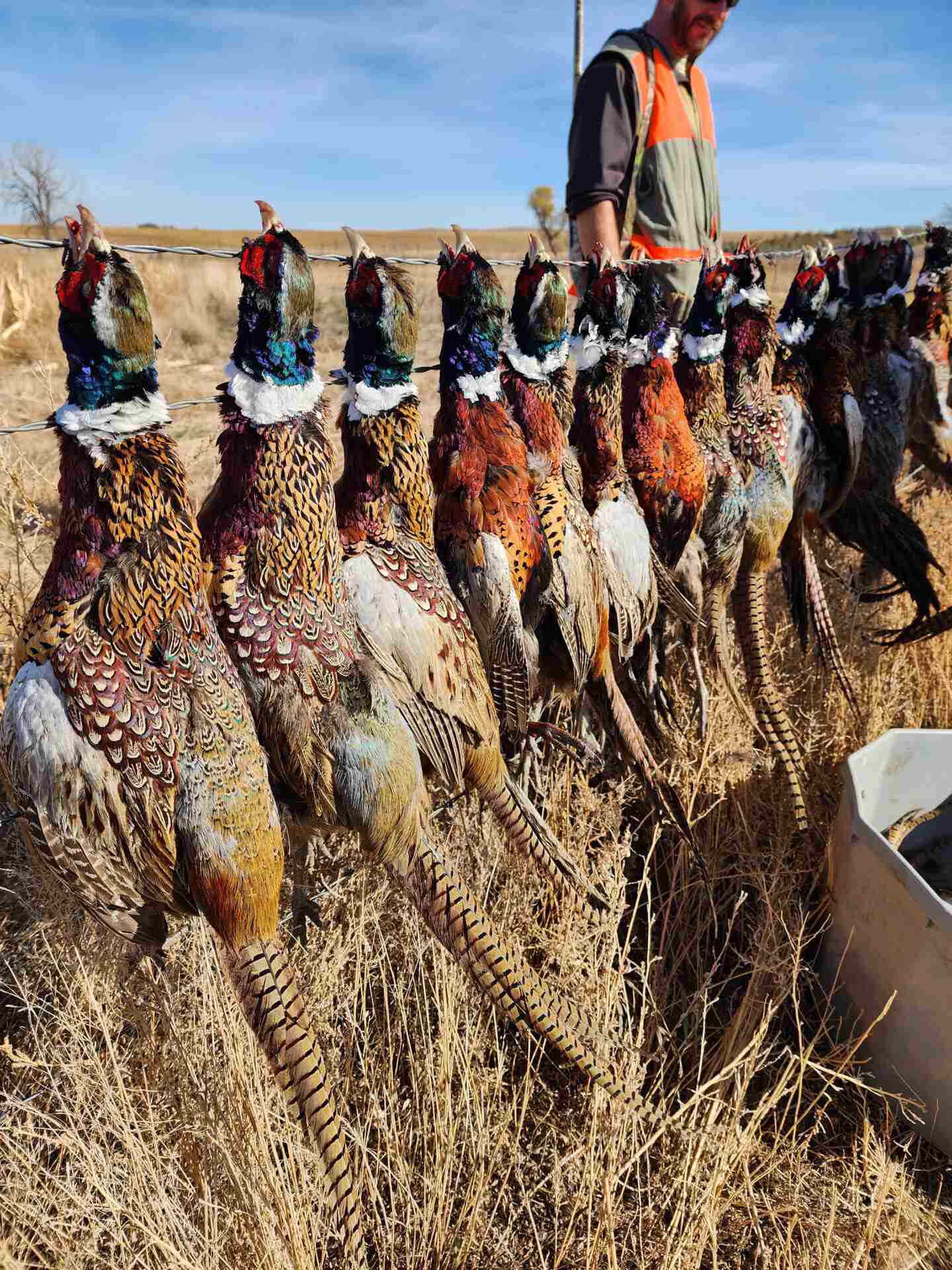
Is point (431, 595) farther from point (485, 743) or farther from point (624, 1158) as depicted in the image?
point (624, 1158)

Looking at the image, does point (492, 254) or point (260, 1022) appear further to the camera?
point (492, 254)

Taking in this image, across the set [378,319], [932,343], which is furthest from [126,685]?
[932,343]

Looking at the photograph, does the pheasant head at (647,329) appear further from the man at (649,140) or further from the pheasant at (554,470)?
the man at (649,140)

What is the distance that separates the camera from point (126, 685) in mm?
1392

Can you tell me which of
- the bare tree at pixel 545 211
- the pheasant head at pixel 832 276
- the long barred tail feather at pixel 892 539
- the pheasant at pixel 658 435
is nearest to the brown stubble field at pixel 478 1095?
the pheasant at pixel 658 435

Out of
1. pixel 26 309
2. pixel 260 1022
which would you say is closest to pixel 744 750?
pixel 260 1022

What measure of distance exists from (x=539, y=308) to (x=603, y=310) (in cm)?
33

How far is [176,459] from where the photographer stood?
4.71 feet

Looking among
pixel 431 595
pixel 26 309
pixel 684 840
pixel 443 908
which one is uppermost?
pixel 26 309

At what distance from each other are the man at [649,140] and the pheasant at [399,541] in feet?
4.89

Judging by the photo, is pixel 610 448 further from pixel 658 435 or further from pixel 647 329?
pixel 647 329

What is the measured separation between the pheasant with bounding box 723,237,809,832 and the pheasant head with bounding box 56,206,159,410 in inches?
83.2

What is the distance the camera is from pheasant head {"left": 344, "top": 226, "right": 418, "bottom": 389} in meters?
1.68

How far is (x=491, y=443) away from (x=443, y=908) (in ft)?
3.55
